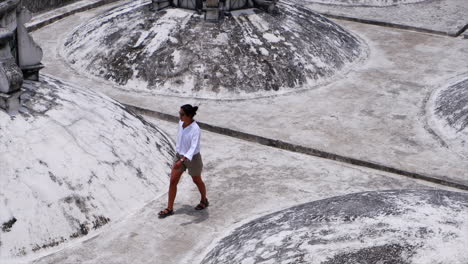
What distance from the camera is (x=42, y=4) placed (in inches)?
862

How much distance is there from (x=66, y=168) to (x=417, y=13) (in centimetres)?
1539

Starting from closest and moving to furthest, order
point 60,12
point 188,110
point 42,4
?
point 188,110 → point 60,12 → point 42,4

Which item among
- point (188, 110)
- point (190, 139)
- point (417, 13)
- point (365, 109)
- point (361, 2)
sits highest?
point (188, 110)

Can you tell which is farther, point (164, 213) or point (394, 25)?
point (394, 25)

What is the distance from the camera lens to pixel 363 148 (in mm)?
12445

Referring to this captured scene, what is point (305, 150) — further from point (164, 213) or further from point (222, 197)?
point (164, 213)

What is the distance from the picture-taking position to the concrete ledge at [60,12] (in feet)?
63.0

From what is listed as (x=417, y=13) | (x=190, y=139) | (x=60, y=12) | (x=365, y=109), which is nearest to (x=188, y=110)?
(x=190, y=139)

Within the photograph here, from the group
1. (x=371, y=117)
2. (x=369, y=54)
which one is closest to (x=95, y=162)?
(x=371, y=117)

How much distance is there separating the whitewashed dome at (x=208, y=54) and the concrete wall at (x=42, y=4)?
4757mm

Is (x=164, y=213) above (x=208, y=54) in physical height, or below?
below

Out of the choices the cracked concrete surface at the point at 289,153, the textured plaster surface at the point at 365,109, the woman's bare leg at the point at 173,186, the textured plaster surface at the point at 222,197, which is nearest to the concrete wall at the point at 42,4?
the textured plaster surface at the point at 365,109

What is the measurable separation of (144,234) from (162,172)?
1596 mm

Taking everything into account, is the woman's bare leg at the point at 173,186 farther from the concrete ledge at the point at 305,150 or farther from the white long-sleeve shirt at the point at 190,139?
the concrete ledge at the point at 305,150
